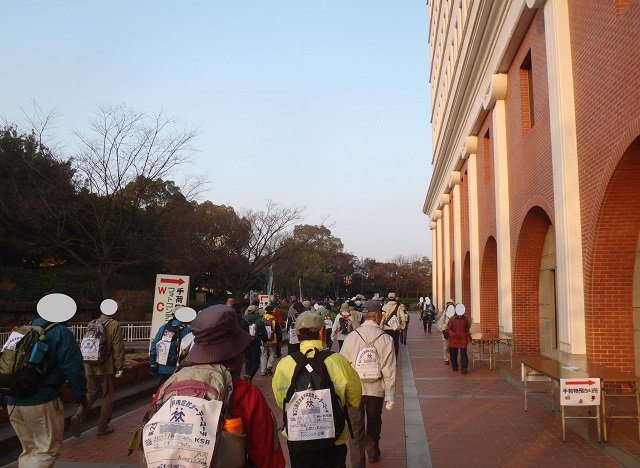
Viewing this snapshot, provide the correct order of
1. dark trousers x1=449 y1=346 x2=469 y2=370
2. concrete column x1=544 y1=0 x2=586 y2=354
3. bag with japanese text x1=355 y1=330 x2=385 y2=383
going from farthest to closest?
dark trousers x1=449 y1=346 x2=469 y2=370, concrete column x1=544 y1=0 x2=586 y2=354, bag with japanese text x1=355 y1=330 x2=385 y2=383

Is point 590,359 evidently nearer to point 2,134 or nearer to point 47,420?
point 47,420

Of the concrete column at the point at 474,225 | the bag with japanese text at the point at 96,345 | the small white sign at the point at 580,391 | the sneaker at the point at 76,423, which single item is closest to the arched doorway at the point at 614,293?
the small white sign at the point at 580,391

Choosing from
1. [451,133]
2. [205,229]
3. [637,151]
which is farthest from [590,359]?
[205,229]

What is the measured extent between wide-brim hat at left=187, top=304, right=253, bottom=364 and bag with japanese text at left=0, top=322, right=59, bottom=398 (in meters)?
2.84

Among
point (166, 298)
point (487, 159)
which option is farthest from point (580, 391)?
point (487, 159)

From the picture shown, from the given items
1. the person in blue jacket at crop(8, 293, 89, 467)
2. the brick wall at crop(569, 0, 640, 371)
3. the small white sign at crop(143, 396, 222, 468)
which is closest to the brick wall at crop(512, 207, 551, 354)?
the brick wall at crop(569, 0, 640, 371)

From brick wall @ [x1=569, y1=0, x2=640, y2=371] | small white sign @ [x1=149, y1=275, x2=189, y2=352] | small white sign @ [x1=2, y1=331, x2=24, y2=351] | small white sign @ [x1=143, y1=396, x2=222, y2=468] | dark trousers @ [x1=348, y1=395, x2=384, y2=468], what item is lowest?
dark trousers @ [x1=348, y1=395, x2=384, y2=468]

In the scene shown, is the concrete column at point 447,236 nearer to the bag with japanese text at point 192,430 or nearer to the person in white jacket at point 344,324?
the person in white jacket at point 344,324

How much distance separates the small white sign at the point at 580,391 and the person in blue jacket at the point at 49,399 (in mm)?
5302

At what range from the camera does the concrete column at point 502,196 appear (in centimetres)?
1570

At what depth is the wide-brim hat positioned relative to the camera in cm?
287

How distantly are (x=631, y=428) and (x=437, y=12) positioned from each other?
29.7 metres

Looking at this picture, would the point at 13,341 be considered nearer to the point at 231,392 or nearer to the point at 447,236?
the point at 231,392

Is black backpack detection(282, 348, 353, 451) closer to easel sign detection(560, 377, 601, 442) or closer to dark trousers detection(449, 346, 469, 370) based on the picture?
easel sign detection(560, 377, 601, 442)
